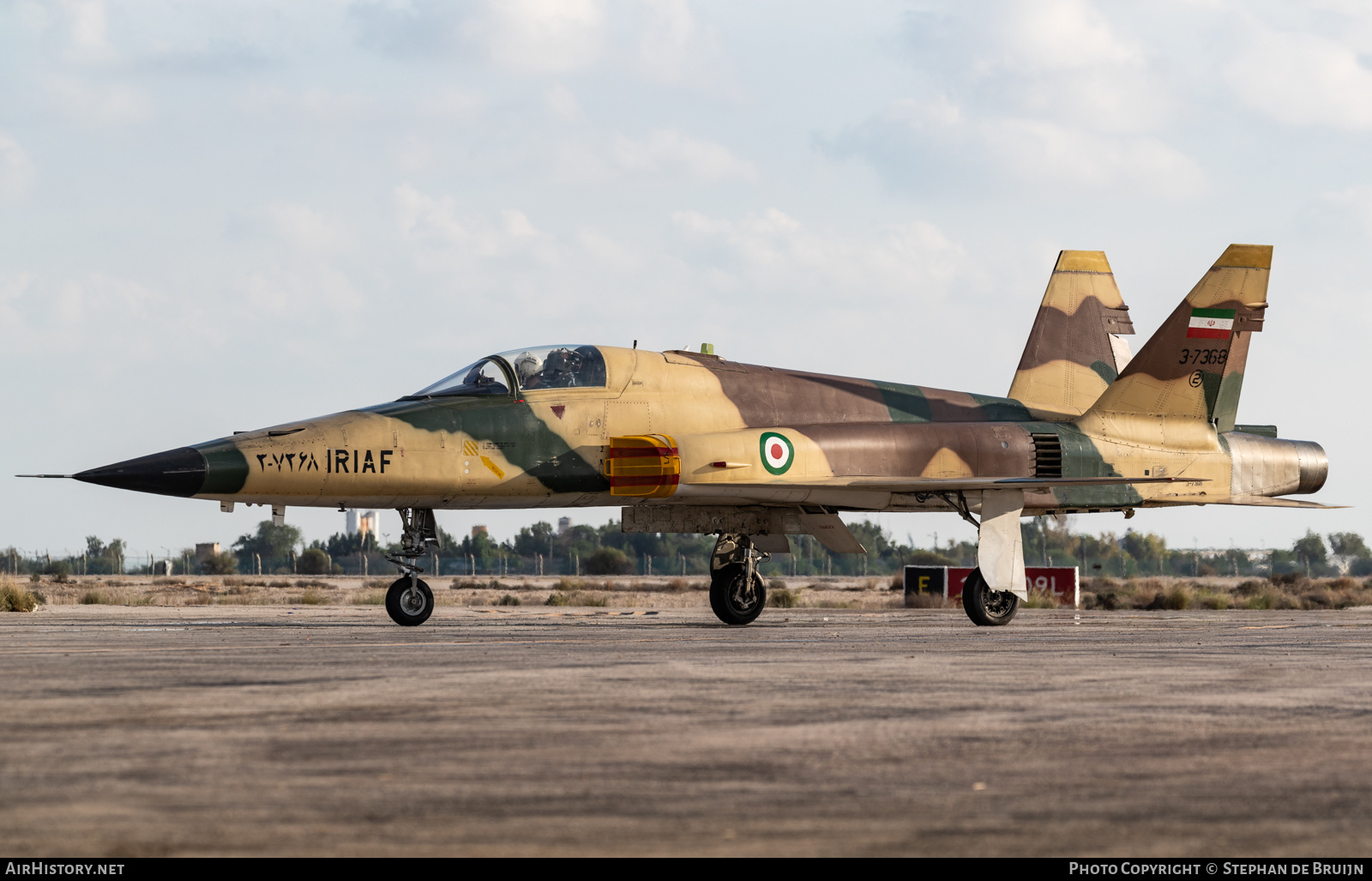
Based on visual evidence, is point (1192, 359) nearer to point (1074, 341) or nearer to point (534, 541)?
point (1074, 341)

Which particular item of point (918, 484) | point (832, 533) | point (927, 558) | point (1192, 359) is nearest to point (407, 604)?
point (832, 533)

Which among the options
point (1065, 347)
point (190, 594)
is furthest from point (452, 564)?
point (1065, 347)

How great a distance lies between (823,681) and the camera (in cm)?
993

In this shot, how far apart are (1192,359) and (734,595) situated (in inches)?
326

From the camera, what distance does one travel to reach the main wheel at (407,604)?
18.0m

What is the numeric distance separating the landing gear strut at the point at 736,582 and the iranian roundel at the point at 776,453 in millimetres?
1619

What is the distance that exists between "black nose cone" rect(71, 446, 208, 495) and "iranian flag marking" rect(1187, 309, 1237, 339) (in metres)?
14.9

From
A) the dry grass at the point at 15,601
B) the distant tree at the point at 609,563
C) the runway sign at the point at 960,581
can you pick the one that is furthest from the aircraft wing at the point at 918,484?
the distant tree at the point at 609,563

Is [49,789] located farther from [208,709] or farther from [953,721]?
[953,721]

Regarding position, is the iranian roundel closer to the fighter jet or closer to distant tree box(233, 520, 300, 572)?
the fighter jet

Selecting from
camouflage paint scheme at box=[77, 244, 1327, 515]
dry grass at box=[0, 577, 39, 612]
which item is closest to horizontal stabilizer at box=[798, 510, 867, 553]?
camouflage paint scheme at box=[77, 244, 1327, 515]

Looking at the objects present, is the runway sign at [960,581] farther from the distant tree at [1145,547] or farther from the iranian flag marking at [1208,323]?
the distant tree at [1145,547]

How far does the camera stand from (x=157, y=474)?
15.9m

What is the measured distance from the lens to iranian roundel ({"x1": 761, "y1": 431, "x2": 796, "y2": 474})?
1898 centimetres
